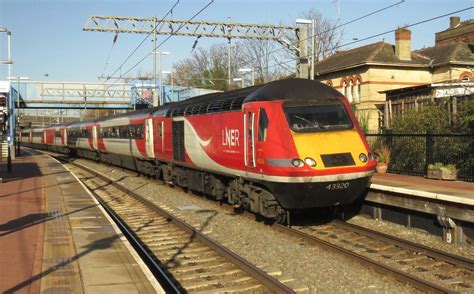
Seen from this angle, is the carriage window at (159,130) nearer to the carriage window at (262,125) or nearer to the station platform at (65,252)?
the station platform at (65,252)

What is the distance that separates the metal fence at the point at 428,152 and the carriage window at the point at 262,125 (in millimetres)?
6075

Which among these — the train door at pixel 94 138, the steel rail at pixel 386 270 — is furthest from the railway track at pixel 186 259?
the train door at pixel 94 138

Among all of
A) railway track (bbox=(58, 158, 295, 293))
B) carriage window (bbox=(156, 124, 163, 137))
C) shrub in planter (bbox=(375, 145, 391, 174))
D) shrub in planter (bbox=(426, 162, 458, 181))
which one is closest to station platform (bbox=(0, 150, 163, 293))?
railway track (bbox=(58, 158, 295, 293))

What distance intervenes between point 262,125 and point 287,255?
2.95 m

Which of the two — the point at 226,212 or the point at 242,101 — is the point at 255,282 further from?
the point at 226,212

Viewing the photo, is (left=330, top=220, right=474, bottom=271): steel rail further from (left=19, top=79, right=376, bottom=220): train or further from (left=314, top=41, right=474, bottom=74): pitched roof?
(left=314, top=41, right=474, bottom=74): pitched roof

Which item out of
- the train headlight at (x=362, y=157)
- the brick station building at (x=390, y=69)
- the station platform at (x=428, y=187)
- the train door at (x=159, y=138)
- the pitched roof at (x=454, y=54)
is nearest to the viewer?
the station platform at (x=428, y=187)

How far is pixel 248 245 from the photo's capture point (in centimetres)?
988

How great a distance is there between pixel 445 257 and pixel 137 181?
16623 millimetres

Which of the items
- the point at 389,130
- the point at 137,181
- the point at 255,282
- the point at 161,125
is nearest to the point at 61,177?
the point at 137,181

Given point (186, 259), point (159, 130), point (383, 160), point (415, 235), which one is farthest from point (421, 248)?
point (159, 130)

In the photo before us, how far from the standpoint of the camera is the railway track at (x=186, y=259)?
7266mm

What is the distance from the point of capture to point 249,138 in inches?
443

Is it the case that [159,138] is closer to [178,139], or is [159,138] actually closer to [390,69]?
[178,139]
